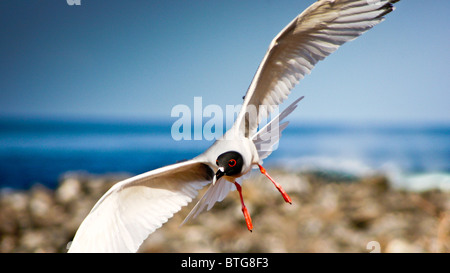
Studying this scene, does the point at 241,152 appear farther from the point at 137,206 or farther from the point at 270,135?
the point at 137,206

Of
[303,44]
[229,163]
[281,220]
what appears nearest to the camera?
[229,163]

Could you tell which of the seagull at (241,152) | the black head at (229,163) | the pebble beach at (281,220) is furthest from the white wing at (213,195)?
the pebble beach at (281,220)

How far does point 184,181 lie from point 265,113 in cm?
39

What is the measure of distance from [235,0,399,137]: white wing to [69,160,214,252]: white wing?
27cm

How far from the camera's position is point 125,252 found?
58.8 inches

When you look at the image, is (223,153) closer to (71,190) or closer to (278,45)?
(278,45)

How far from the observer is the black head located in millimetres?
1334

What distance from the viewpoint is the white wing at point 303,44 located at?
1.39 m

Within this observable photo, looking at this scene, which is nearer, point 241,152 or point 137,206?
point 241,152

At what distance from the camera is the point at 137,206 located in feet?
5.06

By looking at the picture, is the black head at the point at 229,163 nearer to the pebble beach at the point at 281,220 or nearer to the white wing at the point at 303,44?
the white wing at the point at 303,44

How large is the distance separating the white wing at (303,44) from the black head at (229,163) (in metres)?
0.18

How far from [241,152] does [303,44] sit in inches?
17.4

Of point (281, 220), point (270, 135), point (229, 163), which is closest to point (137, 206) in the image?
point (229, 163)
